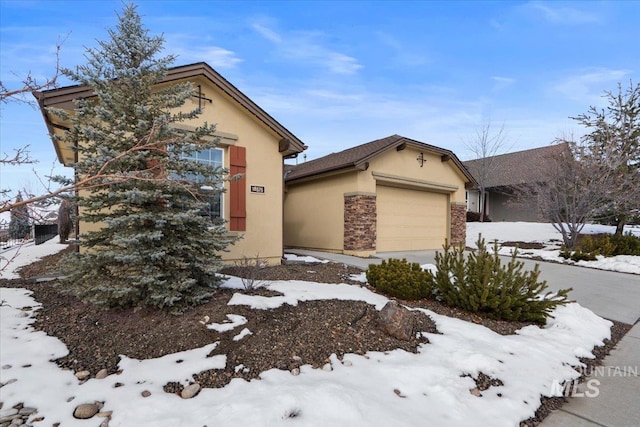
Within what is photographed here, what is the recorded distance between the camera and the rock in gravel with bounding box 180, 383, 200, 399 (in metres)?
2.46

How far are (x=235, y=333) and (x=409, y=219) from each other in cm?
987

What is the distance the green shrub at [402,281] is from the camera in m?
5.24

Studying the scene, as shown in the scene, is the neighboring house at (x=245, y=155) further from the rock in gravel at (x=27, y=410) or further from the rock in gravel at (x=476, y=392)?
the rock in gravel at (x=476, y=392)

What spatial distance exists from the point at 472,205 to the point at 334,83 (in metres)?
17.9

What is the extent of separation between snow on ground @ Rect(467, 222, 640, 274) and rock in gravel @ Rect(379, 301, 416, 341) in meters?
8.41

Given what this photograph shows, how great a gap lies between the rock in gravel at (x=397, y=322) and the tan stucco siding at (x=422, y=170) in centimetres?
704

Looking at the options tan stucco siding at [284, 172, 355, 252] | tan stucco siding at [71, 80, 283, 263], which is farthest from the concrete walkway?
tan stucco siding at [71, 80, 283, 263]

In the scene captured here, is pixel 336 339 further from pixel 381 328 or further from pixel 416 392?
pixel 416 392

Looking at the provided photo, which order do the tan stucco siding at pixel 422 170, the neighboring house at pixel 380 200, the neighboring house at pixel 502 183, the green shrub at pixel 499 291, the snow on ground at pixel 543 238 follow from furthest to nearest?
the neighboring house at pixel 502 183 < the tan stucco siding at pixel 422 170 < the neighboring house at pixel 380 200 < the snow on ground at pixel 543 238 < the green shrub at pixel 499 291

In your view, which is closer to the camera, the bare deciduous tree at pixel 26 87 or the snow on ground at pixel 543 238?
the bare deciduous tree at pixel 26 87

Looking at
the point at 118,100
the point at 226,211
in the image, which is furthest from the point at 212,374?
the point at 226,211

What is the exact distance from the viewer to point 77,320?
153 inches

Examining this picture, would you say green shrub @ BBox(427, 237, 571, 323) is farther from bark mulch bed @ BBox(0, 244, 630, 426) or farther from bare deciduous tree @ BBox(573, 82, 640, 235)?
bare deciduous tree @ BBox(573, 82, 640, 235)

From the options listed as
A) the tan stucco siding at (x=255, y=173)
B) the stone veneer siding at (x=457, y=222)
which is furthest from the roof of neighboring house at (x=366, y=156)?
the tan stucco siding at (x=255, y=173)
